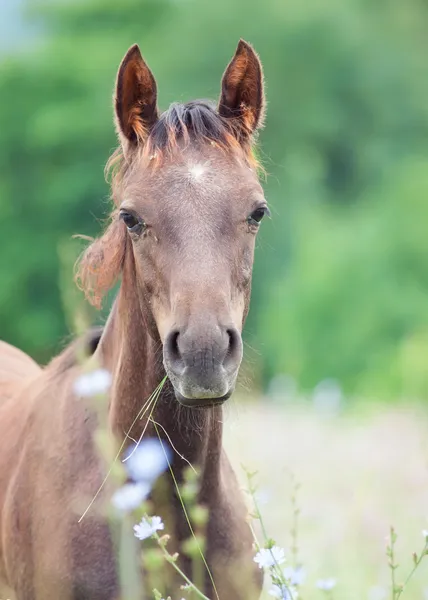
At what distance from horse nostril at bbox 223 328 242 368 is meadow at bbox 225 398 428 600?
1.48ft

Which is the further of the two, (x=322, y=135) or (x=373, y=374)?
(x=322, y=135)

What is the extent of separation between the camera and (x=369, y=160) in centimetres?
3859

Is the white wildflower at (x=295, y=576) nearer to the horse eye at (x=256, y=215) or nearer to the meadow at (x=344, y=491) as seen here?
the meadow at (x=344, y=491)

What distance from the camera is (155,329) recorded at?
363cm

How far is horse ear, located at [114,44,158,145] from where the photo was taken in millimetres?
3848

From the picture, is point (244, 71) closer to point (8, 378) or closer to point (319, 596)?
point (8, 378)

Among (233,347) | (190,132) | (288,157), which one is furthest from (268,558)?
(288,157)

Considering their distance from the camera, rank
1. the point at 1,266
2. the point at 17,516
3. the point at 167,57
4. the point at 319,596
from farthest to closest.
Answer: the point at 167,57, the point at 1,266, the point at 319,596, the point at 17,516

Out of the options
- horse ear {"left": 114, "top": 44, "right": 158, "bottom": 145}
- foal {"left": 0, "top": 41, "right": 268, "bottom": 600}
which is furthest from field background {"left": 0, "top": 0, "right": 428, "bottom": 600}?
horse ear {"left": 114, "top": 44, "right": 158, "bottom": 145}

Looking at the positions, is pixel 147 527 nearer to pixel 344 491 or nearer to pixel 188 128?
pixel 188 128

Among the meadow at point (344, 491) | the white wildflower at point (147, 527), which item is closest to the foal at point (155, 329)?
the meadow at point (344, 491)

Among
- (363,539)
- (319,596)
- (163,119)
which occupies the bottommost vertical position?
(319,596)

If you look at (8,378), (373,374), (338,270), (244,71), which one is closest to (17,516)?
(8,378)

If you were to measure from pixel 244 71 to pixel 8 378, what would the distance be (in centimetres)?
216
